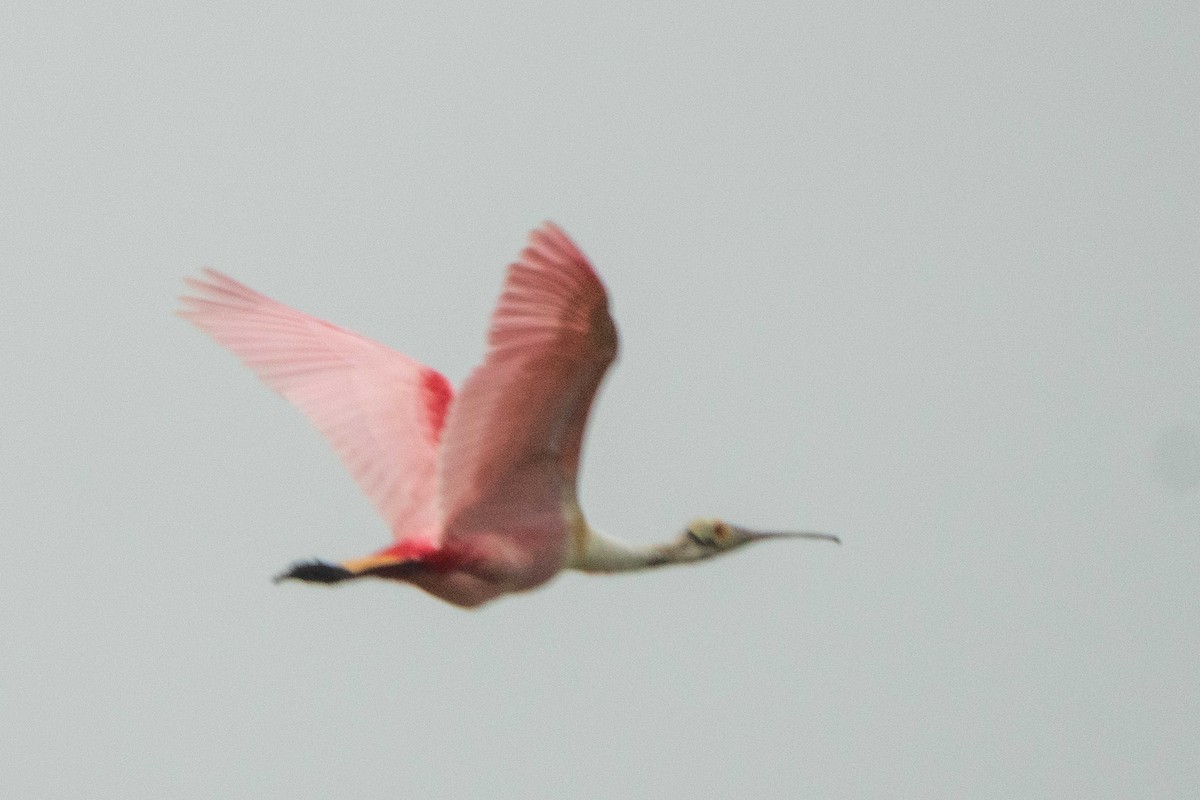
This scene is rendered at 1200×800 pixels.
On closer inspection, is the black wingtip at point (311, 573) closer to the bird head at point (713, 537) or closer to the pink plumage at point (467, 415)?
the pink plumage at point (467, 415)

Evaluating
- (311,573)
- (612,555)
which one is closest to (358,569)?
(311,573)

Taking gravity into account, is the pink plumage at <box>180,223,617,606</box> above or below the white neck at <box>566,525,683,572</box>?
above

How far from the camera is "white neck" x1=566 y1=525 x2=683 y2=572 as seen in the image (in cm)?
1073

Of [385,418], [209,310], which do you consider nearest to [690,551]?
[385,418]

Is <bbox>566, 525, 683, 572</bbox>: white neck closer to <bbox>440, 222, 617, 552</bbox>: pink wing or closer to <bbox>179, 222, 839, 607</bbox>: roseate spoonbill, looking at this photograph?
<bbox>179, 222, 839, 607</bbox>: roseate spoonbill

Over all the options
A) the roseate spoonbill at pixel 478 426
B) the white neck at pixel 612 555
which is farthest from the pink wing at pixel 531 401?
the white neck at pixel 612 555

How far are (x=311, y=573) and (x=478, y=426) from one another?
77cm

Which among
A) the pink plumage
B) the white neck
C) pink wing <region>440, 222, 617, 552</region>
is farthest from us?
the white neck

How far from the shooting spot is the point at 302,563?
376 inches

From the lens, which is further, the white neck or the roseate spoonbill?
the white neck

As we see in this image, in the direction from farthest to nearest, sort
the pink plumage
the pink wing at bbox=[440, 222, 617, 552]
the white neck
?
the white neck
the pink plumage
the pink wing at bbox=[440, 222, 617, 552]

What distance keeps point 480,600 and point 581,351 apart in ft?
4.61

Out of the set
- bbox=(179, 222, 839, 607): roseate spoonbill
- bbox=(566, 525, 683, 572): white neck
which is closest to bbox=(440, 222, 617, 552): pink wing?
bbox=(179, 222, 839, 607): roseate spoonbill

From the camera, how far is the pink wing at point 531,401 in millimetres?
9086
